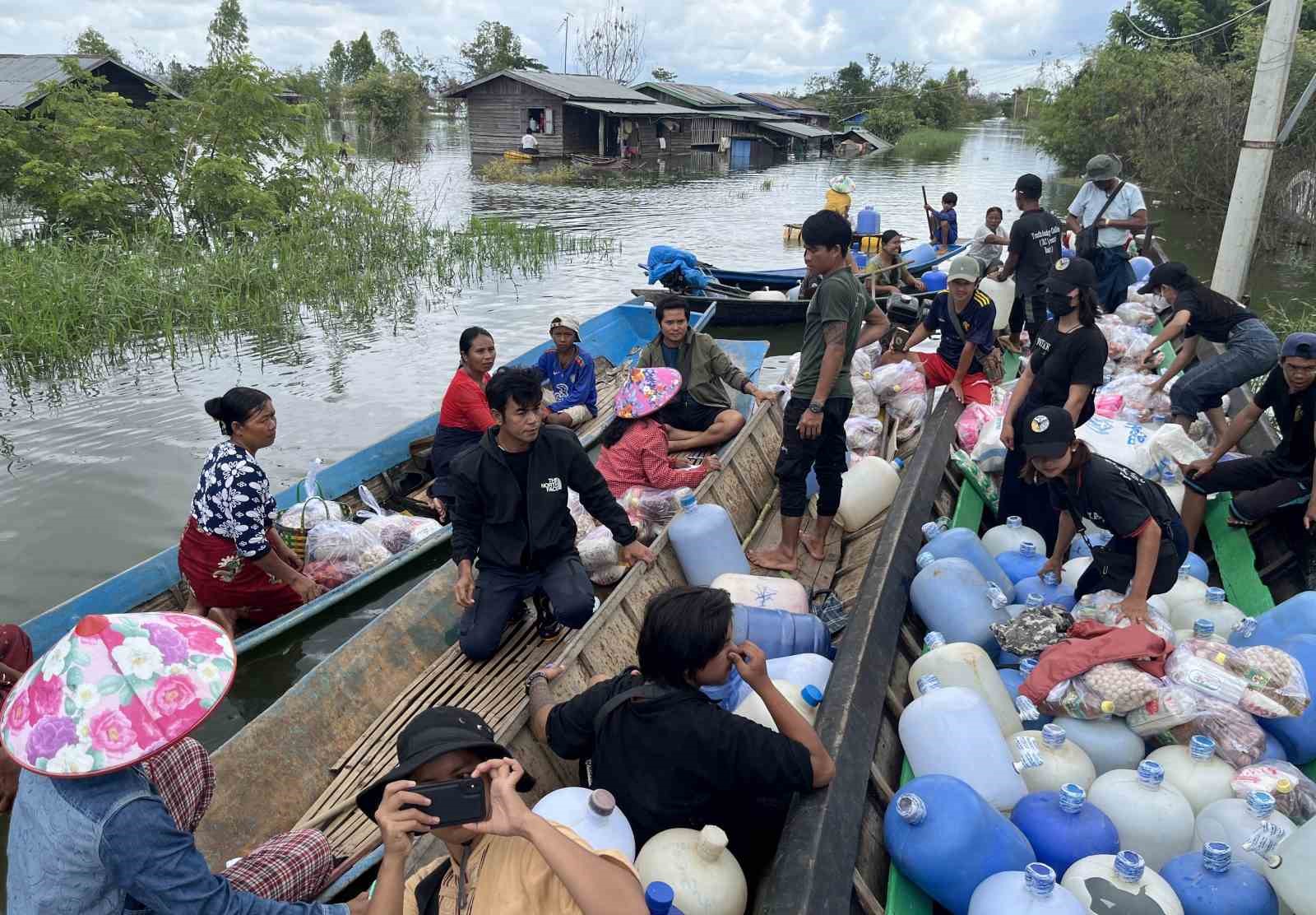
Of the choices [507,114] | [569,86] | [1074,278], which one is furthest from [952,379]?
[569,86]

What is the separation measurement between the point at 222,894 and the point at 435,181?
2977cm

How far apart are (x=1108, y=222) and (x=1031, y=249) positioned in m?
1.15

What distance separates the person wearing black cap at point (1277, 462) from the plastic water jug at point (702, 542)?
221 centimetres

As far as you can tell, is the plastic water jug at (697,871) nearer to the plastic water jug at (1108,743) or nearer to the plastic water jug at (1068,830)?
the plastic water jug at (1068,830)

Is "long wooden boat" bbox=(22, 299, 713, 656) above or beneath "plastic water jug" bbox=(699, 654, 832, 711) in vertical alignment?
beneath

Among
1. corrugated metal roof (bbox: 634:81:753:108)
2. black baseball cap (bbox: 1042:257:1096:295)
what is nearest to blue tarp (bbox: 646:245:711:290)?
black baseball cap (bbox: 1042:257:1096:295)

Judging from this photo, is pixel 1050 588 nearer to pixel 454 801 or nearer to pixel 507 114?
pixel 454 801

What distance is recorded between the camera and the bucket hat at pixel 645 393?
5.25m

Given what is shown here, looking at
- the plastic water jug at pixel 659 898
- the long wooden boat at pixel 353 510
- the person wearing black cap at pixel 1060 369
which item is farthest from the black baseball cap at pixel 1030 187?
the plastic water jug at pixel 659 898

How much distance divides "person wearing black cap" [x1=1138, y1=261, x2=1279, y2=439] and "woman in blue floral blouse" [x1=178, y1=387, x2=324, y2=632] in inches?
226

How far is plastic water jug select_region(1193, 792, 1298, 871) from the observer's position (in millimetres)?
2246

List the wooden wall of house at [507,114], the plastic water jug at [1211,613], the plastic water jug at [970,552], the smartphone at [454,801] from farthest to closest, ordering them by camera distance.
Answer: the wooden wall of house at [507,114] → the plastic water jug at [970,552] → the plastic water jug at [1211,613] → the smartphone at [454,801]

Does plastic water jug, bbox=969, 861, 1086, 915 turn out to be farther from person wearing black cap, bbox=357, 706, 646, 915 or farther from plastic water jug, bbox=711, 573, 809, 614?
plastic water jug, bbox=711, 573, 809, 614

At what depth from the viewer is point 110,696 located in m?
1.83
